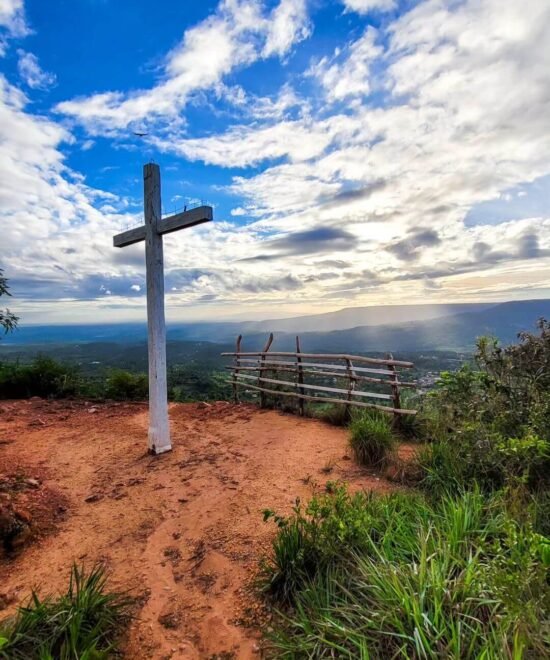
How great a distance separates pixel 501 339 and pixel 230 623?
3715 mm

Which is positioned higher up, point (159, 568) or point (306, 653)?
point (306, 653)

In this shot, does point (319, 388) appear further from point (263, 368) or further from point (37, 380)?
point (37, 380)

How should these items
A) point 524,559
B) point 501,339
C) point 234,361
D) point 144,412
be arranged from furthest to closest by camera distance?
point 234,361
point 144,412
point 501,339
point 524,559

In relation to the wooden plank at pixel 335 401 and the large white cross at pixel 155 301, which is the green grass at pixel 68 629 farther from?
the wooden plank at pixel 335 401

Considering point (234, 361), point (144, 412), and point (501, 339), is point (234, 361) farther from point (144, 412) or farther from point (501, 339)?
point (501, 339)

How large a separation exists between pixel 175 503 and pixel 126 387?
5556 millimetres

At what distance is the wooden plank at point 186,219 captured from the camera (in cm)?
444

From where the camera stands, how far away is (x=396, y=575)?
1.97 meters

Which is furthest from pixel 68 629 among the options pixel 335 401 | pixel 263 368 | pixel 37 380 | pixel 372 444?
pixel 37 380

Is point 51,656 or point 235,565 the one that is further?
point 235,565

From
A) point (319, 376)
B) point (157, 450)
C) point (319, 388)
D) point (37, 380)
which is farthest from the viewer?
point (37, 380)

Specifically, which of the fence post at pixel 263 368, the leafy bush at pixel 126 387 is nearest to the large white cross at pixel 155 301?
the fence post at pixel 263 368

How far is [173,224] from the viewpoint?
15.7ft

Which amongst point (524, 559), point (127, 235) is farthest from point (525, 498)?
point (127, 235)
